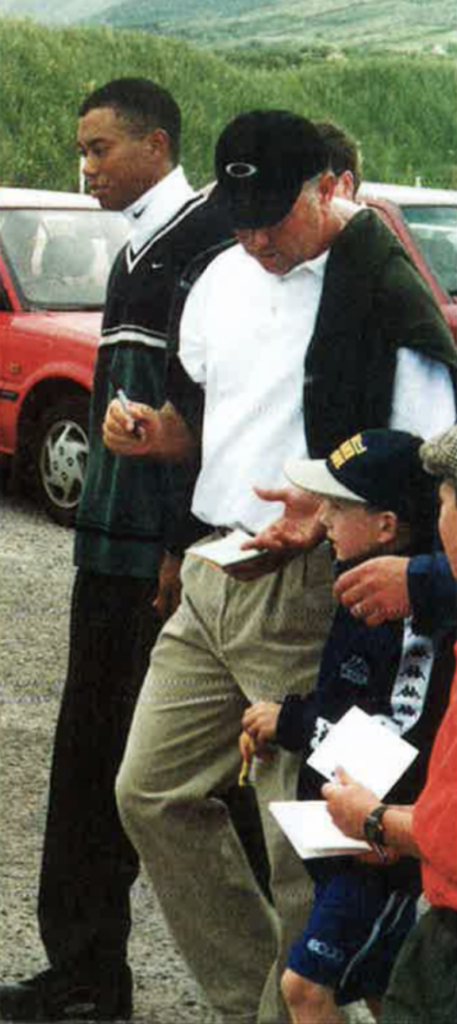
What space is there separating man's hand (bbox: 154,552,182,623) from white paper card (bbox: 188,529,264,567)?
399 millimetres

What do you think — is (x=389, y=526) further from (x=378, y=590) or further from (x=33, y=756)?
(x=33, y=756)

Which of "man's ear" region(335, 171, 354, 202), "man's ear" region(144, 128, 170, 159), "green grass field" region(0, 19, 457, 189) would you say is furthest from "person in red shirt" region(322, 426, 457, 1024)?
"green grass field" region(0, 19, 457, 189)

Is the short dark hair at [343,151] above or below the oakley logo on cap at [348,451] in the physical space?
below

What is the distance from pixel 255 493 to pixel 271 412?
138mm

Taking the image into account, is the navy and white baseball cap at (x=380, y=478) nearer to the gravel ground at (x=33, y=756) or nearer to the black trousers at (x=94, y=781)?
the black trousers at (x=94, y=781)

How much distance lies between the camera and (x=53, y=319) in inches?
414

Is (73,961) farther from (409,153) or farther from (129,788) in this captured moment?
(409,153)

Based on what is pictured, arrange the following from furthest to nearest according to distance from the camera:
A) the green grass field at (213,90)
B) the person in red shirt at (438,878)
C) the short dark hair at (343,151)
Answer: the green grass field at (213,90), the short dark hair at (343,151), the person in red shirt at (438,878)

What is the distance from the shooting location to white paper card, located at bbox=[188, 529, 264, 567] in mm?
3914

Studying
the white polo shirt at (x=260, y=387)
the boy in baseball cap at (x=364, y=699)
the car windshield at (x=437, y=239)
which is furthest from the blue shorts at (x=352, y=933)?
the car windshield at (x=437, y=239)

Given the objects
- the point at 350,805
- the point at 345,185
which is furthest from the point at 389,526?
the point at 345,185

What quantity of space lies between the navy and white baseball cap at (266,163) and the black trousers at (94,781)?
912 millimetres

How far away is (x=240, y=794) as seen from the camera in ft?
15.9

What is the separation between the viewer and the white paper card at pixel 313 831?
3.38 m
